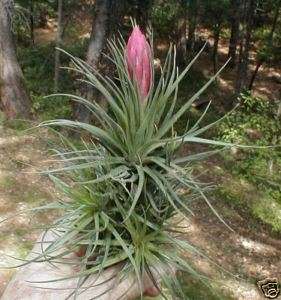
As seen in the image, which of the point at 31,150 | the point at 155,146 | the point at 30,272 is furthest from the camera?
the point at 31,150

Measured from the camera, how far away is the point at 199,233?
8.93 meters

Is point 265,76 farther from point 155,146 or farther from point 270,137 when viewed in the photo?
point 155,146

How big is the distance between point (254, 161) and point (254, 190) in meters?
0.75

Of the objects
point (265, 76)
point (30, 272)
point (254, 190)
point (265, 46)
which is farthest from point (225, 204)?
point (265, 76)

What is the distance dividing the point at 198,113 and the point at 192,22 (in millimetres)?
4075

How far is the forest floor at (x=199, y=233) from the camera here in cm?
745

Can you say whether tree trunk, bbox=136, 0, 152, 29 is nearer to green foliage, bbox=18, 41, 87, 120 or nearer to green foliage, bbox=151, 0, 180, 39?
green foliage, bbox=151, 0, 180, 39

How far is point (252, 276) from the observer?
8164 mm

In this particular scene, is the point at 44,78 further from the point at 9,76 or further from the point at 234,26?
the point at 234,26

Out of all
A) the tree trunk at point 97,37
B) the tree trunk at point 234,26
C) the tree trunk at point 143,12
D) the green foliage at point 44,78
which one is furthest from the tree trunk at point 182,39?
the tree trunk at point 97,37

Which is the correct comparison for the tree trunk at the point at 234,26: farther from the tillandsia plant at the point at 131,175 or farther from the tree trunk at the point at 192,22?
the tillandsia plant at the point at 131,175

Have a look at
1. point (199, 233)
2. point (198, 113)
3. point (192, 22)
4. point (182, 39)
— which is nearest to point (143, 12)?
point (182, 39)

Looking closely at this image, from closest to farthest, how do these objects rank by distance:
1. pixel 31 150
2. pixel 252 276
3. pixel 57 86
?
pixel 252 276 < pixel 31 150 < pixel 57 86

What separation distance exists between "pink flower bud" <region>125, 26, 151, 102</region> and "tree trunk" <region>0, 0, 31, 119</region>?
24.5ft
